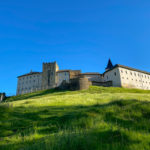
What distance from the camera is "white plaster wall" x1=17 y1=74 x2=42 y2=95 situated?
73031 mm

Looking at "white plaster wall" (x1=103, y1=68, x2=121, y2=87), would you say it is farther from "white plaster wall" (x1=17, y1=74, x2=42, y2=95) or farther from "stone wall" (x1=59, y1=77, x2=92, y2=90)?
"white plaster wall" (x1=17, y1=74, x2=42, y2=95)

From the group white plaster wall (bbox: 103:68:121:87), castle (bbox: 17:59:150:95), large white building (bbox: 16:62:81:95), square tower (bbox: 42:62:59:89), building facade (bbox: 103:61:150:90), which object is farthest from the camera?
square tower (bbox: 42:62:59:89)

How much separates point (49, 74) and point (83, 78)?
1349 inches

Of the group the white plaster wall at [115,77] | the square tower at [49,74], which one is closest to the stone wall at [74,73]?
the square tower at [49,74]

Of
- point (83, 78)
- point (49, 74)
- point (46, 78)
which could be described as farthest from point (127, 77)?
point (46, 78)

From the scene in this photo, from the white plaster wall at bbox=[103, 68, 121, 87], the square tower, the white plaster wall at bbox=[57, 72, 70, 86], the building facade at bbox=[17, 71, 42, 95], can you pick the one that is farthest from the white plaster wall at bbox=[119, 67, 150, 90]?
the building facade at bbox=[17, 71, 42, 95]

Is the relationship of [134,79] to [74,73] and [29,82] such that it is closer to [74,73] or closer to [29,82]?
[74,73]

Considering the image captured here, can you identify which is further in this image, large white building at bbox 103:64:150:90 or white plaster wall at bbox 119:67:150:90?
white plaster wall at bbox 119:67:150:90

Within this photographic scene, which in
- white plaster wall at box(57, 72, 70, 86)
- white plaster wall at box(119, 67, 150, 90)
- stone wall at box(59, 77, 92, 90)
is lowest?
stone wall at box(59, 77, 92, 90)

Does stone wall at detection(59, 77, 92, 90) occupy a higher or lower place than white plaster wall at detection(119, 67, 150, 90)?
Answer: lower

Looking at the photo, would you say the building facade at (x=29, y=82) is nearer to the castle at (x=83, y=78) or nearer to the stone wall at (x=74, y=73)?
the castle at (x=83, y=78)

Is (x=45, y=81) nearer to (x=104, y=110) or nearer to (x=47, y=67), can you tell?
(x=47, y=67)

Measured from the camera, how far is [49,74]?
70.0 m

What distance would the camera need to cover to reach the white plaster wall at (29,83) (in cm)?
7303
